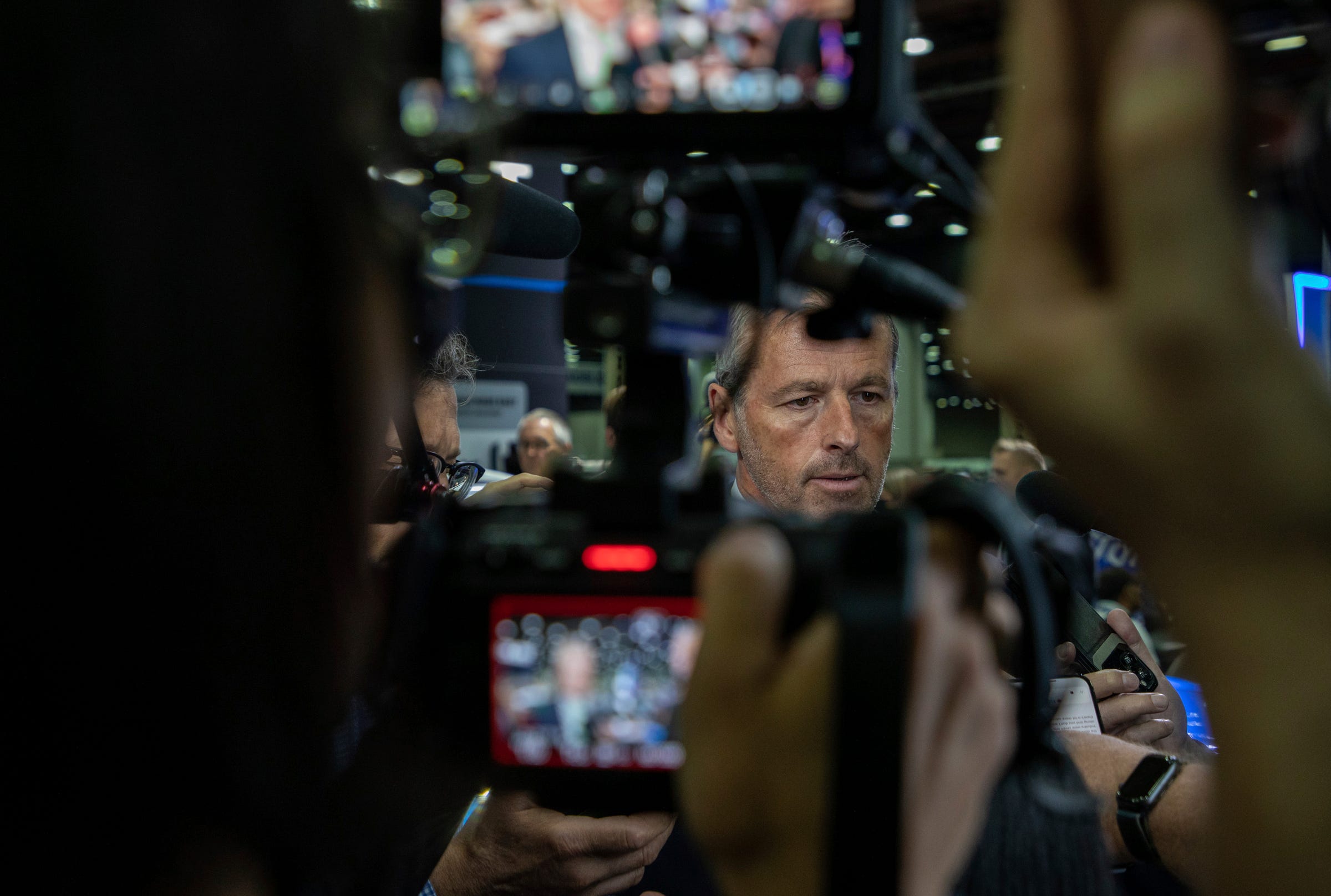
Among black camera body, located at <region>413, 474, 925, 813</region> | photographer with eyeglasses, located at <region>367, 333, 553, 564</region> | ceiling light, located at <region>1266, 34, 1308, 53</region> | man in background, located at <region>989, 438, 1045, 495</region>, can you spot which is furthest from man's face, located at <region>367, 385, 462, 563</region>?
man in background, located at <region>989, 438, 1045, 495</region>

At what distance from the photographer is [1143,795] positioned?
97 cm

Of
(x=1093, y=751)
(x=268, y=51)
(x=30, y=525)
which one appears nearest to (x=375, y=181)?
(x=268, y=51)

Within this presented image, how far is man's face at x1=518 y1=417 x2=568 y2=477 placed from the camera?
4.64 metres

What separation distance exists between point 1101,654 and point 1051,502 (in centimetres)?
24

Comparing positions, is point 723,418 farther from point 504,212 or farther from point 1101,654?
point 504,212

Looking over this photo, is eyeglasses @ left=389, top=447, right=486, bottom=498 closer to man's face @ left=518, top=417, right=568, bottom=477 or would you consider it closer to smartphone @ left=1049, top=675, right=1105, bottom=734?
smartphone @ left=1049, top=675, right=1105, bottom=734

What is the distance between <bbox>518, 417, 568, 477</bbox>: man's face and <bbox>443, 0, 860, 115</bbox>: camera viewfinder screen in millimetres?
4004

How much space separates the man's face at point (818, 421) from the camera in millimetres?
1938

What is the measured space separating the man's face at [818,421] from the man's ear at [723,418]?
9 centimetres

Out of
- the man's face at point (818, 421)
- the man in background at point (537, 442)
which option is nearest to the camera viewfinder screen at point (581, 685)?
the man's face at point (818, 421)

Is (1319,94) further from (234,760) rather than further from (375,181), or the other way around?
(234,760)

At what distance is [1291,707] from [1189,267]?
0.12 meters

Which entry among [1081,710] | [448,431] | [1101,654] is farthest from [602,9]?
[448,431]

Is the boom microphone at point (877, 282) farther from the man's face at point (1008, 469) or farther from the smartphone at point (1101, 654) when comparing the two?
the man's face at point (1008, 469)
